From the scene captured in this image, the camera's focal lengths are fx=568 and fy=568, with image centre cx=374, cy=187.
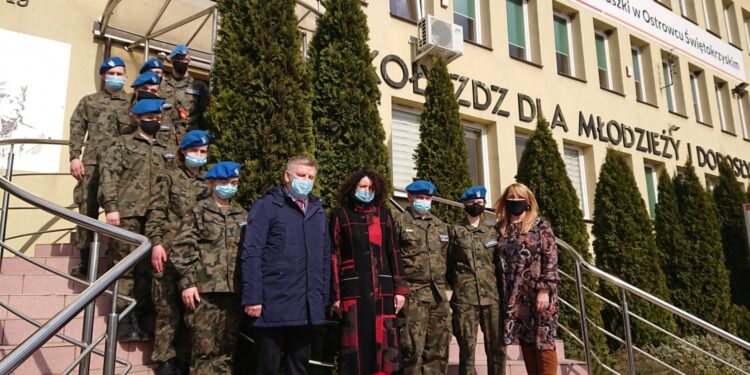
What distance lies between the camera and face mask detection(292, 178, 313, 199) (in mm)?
3754

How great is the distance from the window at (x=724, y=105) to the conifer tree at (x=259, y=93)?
15585mm

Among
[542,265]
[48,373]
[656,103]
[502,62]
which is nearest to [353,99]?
[542,265]

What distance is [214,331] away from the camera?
366 centimetres

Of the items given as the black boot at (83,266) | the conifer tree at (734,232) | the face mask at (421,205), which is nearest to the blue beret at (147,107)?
the black boot at (83,266)

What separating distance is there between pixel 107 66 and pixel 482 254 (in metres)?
3.57

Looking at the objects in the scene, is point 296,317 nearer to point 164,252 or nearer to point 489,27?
point 164,252

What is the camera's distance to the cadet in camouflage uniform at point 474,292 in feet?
14.8

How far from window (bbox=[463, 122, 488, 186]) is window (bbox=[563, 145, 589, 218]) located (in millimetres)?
2465

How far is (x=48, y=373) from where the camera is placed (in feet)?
11.3

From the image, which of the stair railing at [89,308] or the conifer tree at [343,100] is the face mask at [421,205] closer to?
the conifer tree at [343,100]

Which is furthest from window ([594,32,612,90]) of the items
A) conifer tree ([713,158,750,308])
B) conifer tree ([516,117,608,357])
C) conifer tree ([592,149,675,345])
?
conifer tree ([516,117,608,357])

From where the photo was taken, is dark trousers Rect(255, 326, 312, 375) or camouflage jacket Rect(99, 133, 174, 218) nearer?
dark trousers Rect(255, 326, 312, 375)

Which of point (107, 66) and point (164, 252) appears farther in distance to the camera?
point (107, 66)

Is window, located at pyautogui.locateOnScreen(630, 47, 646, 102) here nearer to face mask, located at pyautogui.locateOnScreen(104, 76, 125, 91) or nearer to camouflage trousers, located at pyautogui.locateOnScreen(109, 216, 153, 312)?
face mask, located at pyautogui.locateOnScreen(104, 76, 125, 91)
